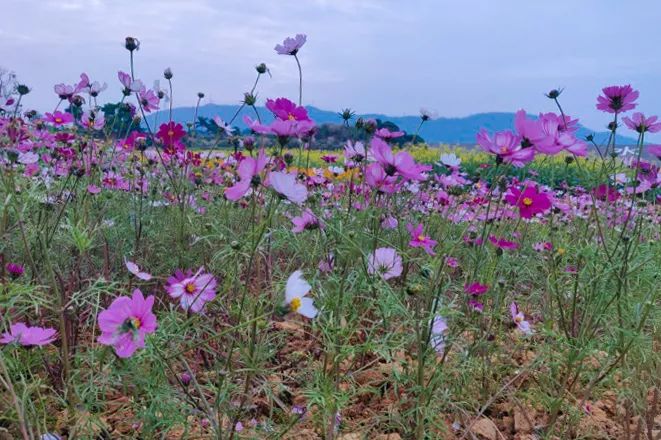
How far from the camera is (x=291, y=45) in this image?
1.76 metres

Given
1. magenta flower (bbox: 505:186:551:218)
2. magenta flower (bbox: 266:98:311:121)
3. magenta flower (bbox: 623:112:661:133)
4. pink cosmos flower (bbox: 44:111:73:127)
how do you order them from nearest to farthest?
1. magenta flower (bbox: 266:98:311:121)
2. magenta flower (bbox: 505:186:551:218)
3. magenta flower (bbox: 623:112:661:133)
4. pink cosmos flower (bbox: 44:111:73:127)

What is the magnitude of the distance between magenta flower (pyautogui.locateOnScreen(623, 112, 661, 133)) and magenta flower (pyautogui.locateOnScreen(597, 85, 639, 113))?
0.19 ft

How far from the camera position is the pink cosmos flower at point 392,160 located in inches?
45.6

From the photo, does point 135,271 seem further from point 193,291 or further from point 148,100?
point 148,100

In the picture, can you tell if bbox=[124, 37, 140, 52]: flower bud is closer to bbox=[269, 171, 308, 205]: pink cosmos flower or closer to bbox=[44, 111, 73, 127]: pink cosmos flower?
bbox=[44, 111, 73, 127]: pink cosmos flower

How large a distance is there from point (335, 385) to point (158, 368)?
330 mm

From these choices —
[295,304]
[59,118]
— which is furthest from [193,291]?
[59,118]

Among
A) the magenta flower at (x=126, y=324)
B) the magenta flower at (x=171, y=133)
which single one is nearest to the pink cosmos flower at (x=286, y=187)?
the magenta flower at (x=126, y=324)

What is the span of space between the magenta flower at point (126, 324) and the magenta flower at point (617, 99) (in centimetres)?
127

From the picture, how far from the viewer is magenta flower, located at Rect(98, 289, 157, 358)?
0.89 m

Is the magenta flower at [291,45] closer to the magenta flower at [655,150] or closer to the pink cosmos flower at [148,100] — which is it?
the pink cosmos flower at [148,100]

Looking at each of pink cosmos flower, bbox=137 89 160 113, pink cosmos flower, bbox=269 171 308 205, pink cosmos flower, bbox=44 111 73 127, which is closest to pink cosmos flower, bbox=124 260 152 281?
pink cosmos flower, bbox=269 171 308 205

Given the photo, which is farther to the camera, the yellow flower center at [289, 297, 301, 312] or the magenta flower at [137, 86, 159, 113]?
the magenta flower at [137, 86, 159, 113]

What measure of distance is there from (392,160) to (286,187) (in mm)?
274
